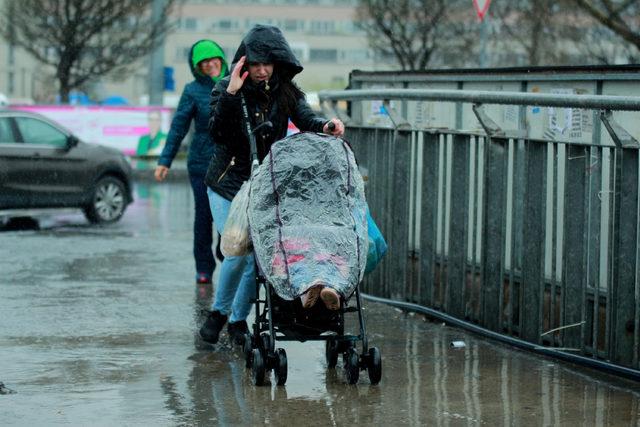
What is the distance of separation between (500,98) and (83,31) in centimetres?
2638

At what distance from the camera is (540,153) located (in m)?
8.04

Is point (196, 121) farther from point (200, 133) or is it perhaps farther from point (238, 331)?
point (238, 331)

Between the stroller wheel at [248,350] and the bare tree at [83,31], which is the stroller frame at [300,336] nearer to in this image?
the stroller wheel at [248,350]

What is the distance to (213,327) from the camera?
8289 millimetres

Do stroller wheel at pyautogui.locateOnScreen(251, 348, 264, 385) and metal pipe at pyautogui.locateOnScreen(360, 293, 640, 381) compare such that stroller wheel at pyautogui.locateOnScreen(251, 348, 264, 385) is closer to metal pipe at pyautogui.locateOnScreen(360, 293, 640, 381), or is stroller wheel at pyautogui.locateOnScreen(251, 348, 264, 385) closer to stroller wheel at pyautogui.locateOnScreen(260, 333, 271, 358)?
stroller wheel at pyautogui.locateOnScreen(260, 333, 271, 358)

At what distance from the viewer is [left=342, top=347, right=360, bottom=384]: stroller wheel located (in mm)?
7121

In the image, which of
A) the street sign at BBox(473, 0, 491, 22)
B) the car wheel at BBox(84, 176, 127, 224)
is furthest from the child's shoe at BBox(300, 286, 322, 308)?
the car wheel at BBox(84, 176, 127, 224)

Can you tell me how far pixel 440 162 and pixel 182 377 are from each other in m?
2.68

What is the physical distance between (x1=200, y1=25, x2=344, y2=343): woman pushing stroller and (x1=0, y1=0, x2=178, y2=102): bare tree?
25847 millimetres

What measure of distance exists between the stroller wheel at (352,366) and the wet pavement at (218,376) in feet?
0.15

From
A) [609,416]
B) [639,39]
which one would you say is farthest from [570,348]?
[639,39]

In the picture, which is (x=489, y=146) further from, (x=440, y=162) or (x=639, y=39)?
(x=639, y=39)

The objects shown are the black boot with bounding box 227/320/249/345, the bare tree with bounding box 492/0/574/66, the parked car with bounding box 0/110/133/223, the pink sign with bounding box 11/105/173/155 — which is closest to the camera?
the black boot with bounding box 227/320/249/345

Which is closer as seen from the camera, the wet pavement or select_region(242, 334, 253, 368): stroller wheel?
the wet pavement
